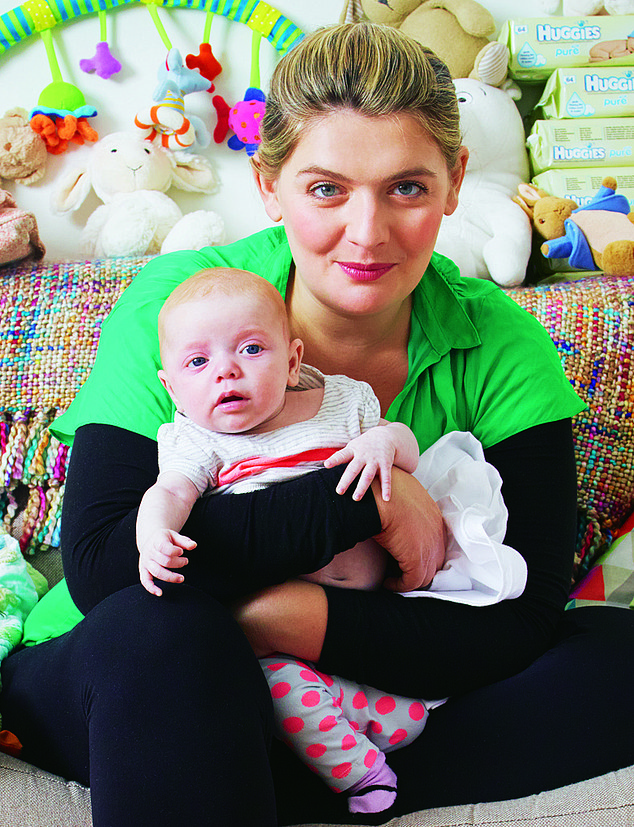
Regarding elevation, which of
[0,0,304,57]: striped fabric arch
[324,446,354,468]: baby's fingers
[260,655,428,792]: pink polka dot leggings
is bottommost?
[260,655,428,792]: pink polka dot leggings

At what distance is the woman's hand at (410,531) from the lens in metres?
0.94

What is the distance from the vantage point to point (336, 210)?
3.28 ft

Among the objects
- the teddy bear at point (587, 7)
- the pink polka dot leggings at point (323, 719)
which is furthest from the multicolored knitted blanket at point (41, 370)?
the teddy bear at point (587, 7)

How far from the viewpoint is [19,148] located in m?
1.79

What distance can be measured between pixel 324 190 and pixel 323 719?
671mm

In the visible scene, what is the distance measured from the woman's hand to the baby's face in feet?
0.61

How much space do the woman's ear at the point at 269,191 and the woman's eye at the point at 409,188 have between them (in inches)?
7.5

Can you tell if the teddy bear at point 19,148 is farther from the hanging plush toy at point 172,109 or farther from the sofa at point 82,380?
the sofa at point 82,380

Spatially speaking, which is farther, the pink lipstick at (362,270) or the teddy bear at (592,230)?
the teddy bear at (592,230)

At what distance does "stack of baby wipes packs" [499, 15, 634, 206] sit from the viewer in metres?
1.83

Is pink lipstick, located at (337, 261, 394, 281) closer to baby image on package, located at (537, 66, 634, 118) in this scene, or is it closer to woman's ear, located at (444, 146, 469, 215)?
woman's ear, located at (444, 146, 469, 215)

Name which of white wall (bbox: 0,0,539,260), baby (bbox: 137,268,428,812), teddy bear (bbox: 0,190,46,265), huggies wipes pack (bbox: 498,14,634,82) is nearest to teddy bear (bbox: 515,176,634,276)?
huggies wipes pack (bbox: 498,14,634,82)

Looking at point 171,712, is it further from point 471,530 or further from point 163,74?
point 163,74

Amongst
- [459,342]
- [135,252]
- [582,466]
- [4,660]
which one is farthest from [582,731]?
[135,252]
